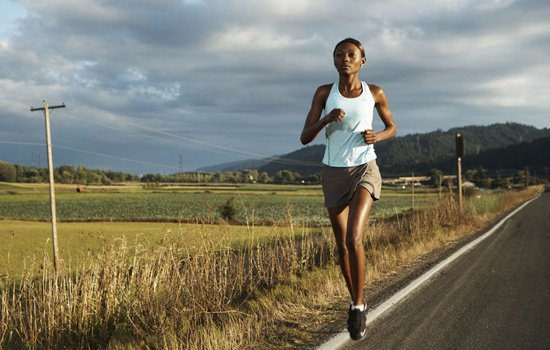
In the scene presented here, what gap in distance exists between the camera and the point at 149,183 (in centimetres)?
12725

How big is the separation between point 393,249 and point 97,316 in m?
5.81

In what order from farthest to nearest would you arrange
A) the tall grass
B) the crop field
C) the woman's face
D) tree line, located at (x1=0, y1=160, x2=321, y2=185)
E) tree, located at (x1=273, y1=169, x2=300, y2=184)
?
tree, located at (x1=273, y1=169, x2=300, y2=184) → tree line, located at (x1=0, y1=160, x2=321, y2=185) → the crop field → the tall grass → the woman's face

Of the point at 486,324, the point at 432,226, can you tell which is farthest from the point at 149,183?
the point at 486,324

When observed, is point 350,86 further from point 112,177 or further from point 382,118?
point 112,177

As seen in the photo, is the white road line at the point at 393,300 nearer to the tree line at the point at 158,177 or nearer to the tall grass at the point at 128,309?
the tall grass at the point at 128,309

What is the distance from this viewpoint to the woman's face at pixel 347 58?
168 inches

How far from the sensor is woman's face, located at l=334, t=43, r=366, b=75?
4.27m

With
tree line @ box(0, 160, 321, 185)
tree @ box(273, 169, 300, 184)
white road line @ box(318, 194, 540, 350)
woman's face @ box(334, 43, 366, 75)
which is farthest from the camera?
tree @ box(273, 169, 300, 184)

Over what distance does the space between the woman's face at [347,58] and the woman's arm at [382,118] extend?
10.0 inches

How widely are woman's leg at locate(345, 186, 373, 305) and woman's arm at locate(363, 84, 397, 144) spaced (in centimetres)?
44

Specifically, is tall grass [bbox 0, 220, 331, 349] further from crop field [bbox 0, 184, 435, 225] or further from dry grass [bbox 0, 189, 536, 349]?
crop field [bbox 0, 184, 435, 225]

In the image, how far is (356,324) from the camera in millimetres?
4191

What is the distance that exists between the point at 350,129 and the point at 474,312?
244cm

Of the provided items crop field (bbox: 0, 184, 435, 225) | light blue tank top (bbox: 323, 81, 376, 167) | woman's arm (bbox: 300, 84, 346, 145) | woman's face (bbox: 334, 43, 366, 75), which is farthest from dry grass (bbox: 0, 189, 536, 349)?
crop field (bbox: 0, 184, 435, 225)
